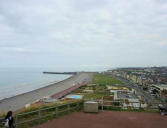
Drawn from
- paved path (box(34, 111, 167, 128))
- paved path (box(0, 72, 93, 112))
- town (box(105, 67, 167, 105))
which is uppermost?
paved path (box(34, 111, 167, 128))

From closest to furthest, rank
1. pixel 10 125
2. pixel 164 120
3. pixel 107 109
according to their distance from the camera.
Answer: pixel 10 125 → pixel 164 120 → pixel 107 109

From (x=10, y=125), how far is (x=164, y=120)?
720 cm

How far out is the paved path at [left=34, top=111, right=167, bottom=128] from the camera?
7133mm

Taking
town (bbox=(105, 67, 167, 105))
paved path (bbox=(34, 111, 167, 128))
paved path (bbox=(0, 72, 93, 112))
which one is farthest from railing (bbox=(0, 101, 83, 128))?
paved path (bbox=(0, 72, 93, 112))

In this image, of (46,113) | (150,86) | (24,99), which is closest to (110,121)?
(46,113)

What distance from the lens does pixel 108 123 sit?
293 inches

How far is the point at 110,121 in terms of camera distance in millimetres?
7719

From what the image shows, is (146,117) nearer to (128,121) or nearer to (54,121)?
(128,121)

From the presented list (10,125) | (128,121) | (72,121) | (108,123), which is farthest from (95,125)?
(10,125)

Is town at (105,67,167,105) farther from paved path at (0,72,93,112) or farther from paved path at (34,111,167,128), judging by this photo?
paved path at (0,72,93,112)

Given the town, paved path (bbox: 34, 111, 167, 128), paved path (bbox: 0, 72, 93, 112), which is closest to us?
paved path (bbox: 34, 111, 167, 128)

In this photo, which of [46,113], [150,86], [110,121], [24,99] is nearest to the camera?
[110,121]

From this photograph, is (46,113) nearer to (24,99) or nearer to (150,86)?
(24,99)

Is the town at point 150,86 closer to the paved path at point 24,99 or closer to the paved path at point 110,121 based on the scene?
the paved path at point 110,121
